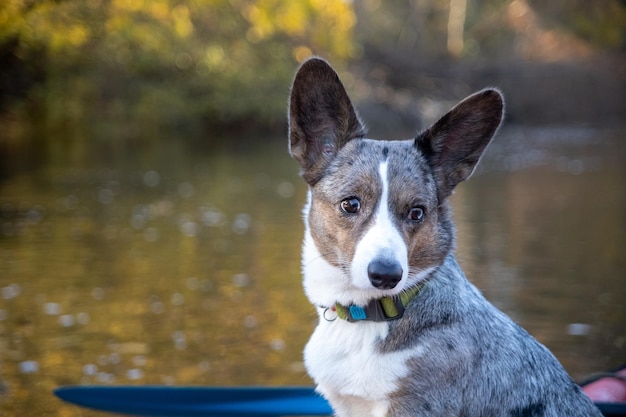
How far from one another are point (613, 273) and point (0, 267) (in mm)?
7567

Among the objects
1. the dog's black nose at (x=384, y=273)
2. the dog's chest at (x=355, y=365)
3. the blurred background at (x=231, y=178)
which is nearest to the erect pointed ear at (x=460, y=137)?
the dog's black nose at (x=384, y=273)

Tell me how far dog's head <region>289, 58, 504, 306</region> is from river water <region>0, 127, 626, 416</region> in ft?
10.7

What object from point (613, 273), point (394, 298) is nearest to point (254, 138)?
point (613, 273)

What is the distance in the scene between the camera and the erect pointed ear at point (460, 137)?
3846 millimetres

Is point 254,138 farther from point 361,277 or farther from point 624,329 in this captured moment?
point 361,277

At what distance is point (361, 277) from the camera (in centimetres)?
354

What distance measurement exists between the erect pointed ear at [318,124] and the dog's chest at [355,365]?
71 centimetres

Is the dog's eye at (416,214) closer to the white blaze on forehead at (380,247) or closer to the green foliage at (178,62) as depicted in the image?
the white blaze on forehead at (380,247)

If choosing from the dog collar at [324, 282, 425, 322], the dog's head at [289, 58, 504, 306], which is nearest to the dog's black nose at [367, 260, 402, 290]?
the dog's head at [289, 58, 504, 306]

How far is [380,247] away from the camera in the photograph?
3.49 metres

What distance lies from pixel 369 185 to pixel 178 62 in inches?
1151

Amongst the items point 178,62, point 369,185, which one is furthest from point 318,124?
point 178,62

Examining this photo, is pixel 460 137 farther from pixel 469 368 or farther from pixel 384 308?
pixel 469 368

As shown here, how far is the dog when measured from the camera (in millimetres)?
3545
